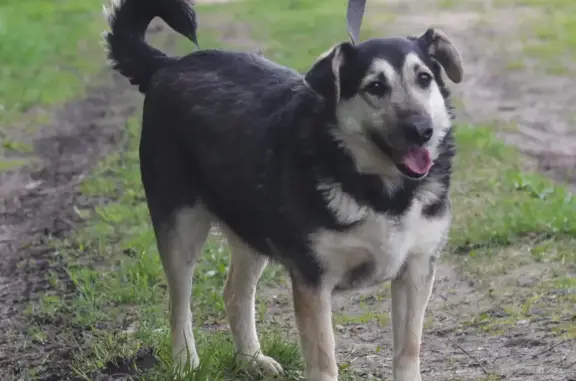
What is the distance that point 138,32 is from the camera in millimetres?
5539

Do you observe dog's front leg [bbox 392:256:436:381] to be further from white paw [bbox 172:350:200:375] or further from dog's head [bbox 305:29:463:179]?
white paw [bbox 172:350:200:375]

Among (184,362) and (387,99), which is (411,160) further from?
(184,362)

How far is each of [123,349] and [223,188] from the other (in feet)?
3.76

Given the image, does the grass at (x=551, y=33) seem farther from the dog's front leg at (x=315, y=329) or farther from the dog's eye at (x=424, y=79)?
the dog's front leg at (x=315, y=329)

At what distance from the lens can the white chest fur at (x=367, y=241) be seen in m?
4.35

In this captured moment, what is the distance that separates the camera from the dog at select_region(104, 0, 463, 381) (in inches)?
169

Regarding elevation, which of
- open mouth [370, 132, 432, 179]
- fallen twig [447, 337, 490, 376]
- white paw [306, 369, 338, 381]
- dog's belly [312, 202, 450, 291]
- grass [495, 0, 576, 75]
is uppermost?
open mouth [370, 132, 432, 179]

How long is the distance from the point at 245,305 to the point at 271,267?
1.65m

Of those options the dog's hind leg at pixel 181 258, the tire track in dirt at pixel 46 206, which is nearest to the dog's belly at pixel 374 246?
the dog's hind leg at pixel 181 258

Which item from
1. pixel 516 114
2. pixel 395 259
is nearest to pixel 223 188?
pixel 395 259

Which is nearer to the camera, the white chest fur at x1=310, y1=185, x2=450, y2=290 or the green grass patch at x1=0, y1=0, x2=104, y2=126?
the white chest fur at x1=310, y1=185, x2=450, y2=290

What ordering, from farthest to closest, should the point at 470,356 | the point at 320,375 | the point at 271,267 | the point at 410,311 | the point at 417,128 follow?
the point at 271,267
the point at 470,356
the point at 410,311
the point at 320,375
the point at 417,128

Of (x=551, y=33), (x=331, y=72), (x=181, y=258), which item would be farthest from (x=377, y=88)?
(x=551, y=33)

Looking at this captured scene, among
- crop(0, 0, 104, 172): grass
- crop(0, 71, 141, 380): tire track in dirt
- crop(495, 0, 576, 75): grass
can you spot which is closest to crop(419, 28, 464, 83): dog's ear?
crop(0, 71, 141, 380): tire track in dirt
